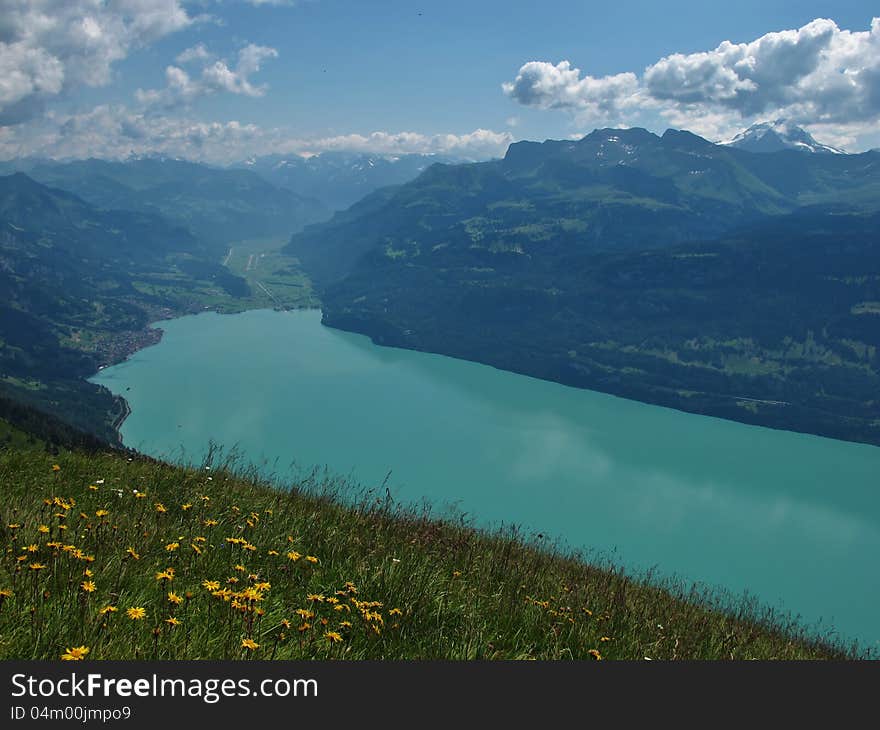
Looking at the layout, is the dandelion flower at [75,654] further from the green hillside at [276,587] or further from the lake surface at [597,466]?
the lake surface at [597,466]

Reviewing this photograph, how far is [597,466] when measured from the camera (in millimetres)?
135500

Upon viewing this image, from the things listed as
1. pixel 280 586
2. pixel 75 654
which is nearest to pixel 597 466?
pixel 280 586

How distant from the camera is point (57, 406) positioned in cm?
16825

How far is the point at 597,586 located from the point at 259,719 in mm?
5606

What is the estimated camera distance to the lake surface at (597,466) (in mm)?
95438

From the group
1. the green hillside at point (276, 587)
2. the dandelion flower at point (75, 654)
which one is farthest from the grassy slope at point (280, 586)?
the dandelion flower at point (75, 654)

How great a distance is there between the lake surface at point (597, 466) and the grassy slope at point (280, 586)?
60.0 meters

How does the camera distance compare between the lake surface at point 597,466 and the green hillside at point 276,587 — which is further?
the lake surface at point 597,466

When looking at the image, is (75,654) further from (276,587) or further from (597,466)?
(597,466)

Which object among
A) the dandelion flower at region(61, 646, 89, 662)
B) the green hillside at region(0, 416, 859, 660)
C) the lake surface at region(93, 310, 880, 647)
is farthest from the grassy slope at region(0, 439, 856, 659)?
the lake surface at region(93, 310, 880, 647)

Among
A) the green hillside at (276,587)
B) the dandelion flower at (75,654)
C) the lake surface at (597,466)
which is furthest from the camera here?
the lake surface at (597,466)

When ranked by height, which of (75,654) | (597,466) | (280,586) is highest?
(75,654)

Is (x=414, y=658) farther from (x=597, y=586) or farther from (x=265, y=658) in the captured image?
(x=597, y=586)

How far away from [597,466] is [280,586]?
137 meters
